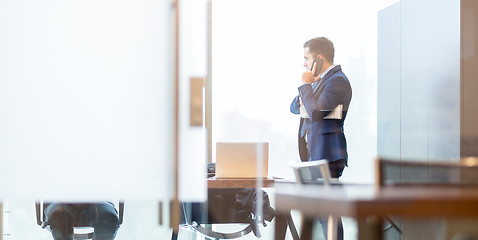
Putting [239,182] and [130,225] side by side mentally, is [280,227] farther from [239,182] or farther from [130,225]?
[130,225]

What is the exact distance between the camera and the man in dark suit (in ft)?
12.4

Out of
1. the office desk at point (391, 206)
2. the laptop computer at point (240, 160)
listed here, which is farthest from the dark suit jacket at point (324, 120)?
the office desk at point (391, 206)

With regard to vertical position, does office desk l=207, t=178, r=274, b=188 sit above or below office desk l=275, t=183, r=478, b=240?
below

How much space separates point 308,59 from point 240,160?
71cm

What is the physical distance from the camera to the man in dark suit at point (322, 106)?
3.77 metres

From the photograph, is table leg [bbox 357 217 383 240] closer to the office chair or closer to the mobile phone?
the office chair

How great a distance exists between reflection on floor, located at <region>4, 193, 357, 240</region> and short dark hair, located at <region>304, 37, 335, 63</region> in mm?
822

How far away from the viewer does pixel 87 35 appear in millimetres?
3236

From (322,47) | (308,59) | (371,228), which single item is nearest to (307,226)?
(371,228)

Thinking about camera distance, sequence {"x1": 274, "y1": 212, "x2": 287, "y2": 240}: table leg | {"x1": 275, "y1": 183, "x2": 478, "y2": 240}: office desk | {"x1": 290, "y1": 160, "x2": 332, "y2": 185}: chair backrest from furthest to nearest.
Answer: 1. {"x1": 274, "y1": 212, "x2": 287, "y2": 240}: table leg
2. {"x1": 290, "y1": 160, "x2": 332, "y2": 185}: chair backrest
3. {"x1": 275, "y1": 183, "x2": 478, "y2": 240}: office desk

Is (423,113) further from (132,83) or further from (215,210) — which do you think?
(132,83)

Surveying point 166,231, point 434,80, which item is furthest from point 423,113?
point 166,231

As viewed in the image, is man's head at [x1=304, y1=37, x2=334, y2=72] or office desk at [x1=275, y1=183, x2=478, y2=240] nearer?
office desk at [x1=275, y1=183, x2=478, y2=240]

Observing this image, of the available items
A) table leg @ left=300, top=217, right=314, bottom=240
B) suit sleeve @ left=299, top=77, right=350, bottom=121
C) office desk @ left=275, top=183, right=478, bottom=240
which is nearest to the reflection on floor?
suit sleeve @ left=299, top=77, right=350, bottom=121
